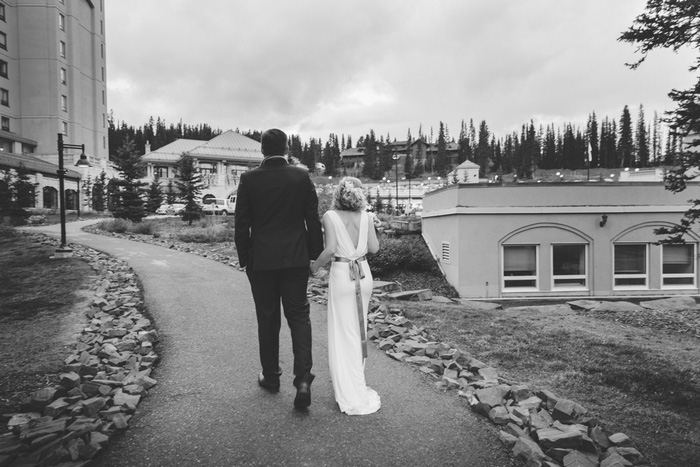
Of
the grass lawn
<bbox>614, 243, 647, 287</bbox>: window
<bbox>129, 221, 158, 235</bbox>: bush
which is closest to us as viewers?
the grass lawn

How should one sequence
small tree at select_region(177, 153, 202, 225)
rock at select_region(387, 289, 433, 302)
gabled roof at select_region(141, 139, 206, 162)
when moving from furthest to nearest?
1. gabled roof at select_region(141, 139, 206, 162)
2. small tree at select_region(177, 153, 202, 225)
3. rock at select_region(387, 289, 433, 302)

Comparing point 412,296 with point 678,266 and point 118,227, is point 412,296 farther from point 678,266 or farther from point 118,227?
point 118,227

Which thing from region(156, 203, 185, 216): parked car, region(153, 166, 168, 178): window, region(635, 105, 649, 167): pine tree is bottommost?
region(156, 203, 185, 216): parked car

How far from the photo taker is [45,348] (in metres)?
5.52

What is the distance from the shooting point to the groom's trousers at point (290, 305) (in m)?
4.04

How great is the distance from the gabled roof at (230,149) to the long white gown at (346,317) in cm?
7420

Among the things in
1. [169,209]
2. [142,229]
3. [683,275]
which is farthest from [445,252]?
[169,209]

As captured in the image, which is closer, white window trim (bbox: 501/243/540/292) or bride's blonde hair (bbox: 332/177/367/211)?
bride's blonde hair (bbox: 332/177/367/211)

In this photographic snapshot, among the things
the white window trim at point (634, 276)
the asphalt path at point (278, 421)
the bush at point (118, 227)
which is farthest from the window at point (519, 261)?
the bush at point (118, 227)

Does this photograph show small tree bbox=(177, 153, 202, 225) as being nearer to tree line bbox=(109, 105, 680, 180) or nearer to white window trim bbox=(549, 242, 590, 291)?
white window trim bbox=(549, 242, 590, 291)

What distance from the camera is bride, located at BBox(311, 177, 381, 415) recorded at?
4.14 m

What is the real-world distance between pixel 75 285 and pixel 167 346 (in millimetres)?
5222

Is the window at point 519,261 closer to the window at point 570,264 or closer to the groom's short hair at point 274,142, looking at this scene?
the window at point 570,264

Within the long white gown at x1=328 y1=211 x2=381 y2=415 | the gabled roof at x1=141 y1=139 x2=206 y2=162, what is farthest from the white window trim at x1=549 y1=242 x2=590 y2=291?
the gabled roof at x1=141 y1=139 x2=206 y2=162
